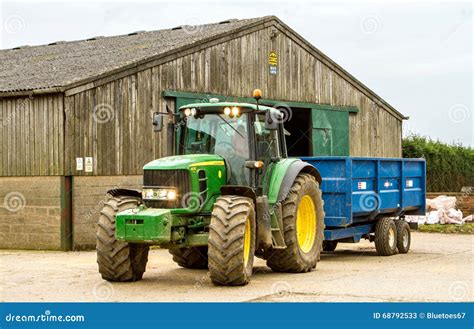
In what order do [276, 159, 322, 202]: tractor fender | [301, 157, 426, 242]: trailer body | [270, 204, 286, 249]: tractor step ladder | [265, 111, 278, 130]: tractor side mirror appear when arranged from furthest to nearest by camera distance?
[301, 157, 426, 242]: trailer body → [276, 159, 322, 202]: tractor fender → [270, 204, 286, 249]: tractor step ladder → [265, 111, 278, 130]: tractor side mirror

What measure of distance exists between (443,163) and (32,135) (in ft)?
58.3

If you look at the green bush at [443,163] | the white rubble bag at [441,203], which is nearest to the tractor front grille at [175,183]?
the white rubble bag at [441,203]

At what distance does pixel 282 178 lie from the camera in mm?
13531

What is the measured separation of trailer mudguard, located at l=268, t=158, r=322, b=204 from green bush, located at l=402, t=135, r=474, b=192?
19063 mm

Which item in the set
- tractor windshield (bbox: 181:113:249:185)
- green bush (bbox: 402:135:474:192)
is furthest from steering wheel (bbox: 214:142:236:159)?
green bush (bbox: 402:135:474:192)

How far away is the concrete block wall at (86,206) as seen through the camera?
19000 millimetres

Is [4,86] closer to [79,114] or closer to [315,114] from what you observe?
[79,114]

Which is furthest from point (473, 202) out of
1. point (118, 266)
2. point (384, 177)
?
point (118, 266)

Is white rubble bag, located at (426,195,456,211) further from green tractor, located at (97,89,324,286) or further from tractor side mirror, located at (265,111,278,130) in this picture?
tractor side mirror, located at (265,111,278,130)

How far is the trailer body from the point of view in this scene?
16.0m

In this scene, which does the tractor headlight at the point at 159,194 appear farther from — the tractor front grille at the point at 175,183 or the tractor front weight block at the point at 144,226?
the tractor front weight block at the point at 144,226

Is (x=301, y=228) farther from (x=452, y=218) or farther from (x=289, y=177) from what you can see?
(x=452, y=218)

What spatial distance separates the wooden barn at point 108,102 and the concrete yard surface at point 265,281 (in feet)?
5.64

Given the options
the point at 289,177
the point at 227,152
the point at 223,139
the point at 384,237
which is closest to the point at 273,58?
the point at 384,237
